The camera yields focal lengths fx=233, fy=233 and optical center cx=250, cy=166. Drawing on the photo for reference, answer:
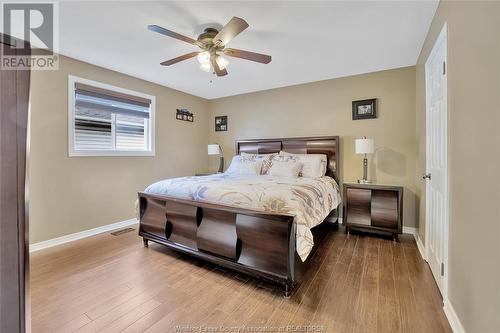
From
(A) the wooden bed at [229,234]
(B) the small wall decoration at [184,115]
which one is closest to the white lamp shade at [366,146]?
(A) the wooden bed at [229,234]

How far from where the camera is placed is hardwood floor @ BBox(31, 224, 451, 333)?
5.34 ft

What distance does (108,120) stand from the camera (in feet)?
12.1

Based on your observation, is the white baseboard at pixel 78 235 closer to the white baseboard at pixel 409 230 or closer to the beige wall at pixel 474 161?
the beige wall at pixel 474 161

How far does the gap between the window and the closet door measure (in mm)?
2930

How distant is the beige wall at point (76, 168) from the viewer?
9.54ft

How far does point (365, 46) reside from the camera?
2834 mm

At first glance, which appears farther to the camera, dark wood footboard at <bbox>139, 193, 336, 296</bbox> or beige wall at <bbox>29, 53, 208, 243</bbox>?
beige wall at <bbox>29, 53, 208, 243</bbox>

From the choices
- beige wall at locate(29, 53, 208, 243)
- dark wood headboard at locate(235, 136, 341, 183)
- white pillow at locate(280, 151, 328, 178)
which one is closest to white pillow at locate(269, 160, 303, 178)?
white pillow at locate(280, 151, 328, 178)

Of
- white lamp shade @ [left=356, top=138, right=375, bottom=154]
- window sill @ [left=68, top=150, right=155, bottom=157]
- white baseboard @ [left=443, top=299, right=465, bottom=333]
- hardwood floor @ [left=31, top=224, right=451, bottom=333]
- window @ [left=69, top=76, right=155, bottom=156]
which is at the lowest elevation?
hardwood floor @ [left=31, top=224, right=451, bottom=333]

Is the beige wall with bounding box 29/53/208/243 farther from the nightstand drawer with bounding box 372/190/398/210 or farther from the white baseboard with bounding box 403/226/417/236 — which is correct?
the white baseboard with bounding box 403/226/417/236

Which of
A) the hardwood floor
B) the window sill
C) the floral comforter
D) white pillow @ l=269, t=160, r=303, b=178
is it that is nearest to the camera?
the hardwood floor

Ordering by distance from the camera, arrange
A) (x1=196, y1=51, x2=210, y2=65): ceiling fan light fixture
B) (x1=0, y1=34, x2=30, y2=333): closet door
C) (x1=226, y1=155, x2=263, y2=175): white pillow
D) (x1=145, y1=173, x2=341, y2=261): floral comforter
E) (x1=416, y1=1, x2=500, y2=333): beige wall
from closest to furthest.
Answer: (x1=0, y1=34, x2=30, y2=333): closet door
(x1=416, y1=1, x2=500, y2=333): beige wall
(x1=145, y1=173, x2=341, y2=261): floral comforter
(x1=196, y1=51, x2=210, y2=65): ceiling fan light fixture
(x1=226, y1=155, x2=263, y2=175): white pillow

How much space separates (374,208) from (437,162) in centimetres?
124

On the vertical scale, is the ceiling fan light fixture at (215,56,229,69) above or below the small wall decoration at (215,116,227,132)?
above
